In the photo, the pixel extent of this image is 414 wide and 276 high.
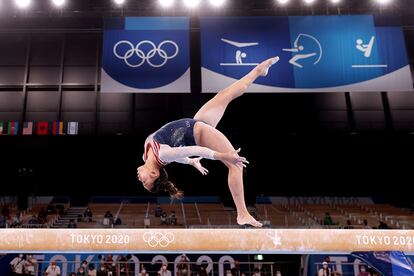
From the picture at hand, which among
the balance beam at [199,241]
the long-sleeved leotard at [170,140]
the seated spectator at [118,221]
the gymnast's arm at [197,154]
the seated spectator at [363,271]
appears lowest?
the seated spectator at [363,271]

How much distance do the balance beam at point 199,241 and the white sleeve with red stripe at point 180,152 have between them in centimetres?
88

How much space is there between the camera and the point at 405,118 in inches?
559

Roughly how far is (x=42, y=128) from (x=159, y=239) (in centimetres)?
978

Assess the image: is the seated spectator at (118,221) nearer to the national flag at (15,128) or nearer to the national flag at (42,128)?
the national flag at (42,128)

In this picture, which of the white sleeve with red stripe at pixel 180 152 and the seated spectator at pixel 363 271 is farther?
the seated spectator at pixel 363 271

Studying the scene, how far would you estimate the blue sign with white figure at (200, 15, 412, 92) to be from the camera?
8984 millimetres

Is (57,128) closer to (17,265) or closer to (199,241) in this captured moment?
(17,265)

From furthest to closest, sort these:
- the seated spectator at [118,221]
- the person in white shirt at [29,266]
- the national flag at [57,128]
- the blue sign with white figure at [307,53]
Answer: the national flag at [57,128] → the seated spectator at [118,221] → the person in white shirt at [29,266] → the blue sign with white figure at [307,53]

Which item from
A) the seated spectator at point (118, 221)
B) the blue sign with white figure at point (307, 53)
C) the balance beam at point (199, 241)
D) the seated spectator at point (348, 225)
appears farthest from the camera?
the seated spectator at point (118, 221)

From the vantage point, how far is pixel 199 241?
14.7 feet

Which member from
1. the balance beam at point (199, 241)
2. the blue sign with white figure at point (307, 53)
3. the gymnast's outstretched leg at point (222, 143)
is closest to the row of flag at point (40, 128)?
the blue sign with white figure at point (307, 53)

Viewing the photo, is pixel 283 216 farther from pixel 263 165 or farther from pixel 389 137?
pixel 389 137

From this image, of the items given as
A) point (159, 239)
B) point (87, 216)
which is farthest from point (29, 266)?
point (159, 239)

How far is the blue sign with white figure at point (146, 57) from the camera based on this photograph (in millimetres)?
9430
